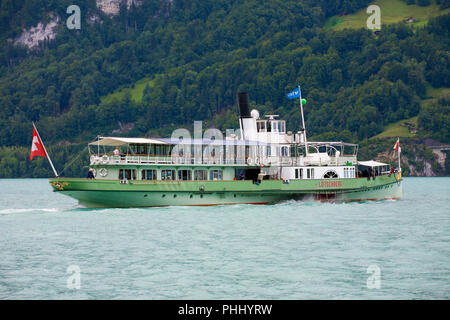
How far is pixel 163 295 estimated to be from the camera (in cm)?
2655

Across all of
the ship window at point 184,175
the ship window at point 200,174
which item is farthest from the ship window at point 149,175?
the ship window at point 200,174

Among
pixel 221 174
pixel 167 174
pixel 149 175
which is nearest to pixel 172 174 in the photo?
pixel 167 174

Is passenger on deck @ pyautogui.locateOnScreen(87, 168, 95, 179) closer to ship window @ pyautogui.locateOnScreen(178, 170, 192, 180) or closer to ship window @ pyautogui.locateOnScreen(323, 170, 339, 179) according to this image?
ship window @ pyautogui.locateOnScreen(178, 170, 192, 180)

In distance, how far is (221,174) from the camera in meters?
60.2

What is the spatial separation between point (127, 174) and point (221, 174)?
882cm

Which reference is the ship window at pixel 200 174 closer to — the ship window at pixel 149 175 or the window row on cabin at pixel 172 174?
the window row on cabin at pixel 172 174

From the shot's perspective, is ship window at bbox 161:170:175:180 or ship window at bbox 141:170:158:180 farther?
ship window at bbox 161:170:175:180

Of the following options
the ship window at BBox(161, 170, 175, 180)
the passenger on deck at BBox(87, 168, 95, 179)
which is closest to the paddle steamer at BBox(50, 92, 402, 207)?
the ship window at BBox(161, 170, 175, 180)

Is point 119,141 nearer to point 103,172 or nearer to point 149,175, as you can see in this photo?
point 103,172

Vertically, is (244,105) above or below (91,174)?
above

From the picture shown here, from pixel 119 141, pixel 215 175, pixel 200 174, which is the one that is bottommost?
pixel 215 175

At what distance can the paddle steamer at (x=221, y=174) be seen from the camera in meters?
55.6

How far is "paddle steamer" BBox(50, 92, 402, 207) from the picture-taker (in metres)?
55.6
